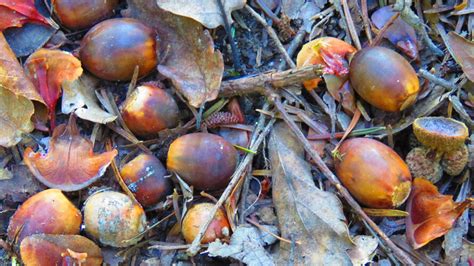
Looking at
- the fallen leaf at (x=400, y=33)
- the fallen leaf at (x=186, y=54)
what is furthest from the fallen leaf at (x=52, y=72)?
the fallen leaf at (x=400, y=33)

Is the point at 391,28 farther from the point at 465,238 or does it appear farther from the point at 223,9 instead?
the point at 465,238

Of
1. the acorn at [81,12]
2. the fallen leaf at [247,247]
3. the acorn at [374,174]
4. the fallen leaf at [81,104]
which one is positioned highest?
the acorn at [81,12]

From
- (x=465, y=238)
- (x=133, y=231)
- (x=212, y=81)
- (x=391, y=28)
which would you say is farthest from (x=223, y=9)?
(x=465, y=238)

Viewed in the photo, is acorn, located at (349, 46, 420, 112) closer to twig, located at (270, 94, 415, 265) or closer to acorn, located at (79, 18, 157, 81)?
twig, located at (270, 94, 415, 265)

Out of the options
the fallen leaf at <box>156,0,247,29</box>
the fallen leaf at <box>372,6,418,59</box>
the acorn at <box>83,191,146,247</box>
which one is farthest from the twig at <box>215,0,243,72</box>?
the acorn at <box>83,191,146,247</box>

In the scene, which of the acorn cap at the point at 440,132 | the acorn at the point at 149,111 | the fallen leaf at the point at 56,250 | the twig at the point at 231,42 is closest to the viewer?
the fallen leaf at the point at 56,250

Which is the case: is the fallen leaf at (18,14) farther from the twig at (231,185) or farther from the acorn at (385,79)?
the acorn at (385,79)

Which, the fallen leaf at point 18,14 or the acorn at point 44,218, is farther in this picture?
the fallen leaf at point 18,14
